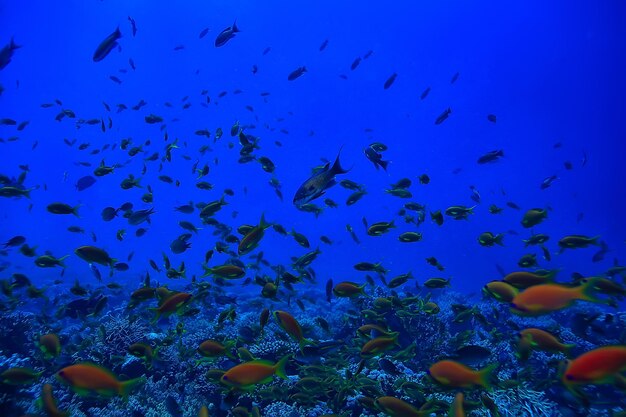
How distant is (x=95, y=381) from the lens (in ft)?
9.68

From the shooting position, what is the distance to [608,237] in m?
93.8

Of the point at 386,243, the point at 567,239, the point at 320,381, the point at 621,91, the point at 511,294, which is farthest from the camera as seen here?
the point at 386,243

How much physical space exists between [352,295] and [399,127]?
11546cm

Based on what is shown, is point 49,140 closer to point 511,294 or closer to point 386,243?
point 386,243

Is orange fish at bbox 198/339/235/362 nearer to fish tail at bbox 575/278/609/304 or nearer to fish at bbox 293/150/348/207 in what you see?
fish at bbox 293/150/348/207

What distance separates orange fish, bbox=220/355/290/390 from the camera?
129 inches

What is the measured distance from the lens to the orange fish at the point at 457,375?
2.93m

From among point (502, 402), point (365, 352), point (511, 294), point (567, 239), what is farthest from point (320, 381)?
point (567, 239)

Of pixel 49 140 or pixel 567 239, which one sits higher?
pixel 49 140

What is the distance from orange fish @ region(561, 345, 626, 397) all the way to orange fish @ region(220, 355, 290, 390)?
7.72ft

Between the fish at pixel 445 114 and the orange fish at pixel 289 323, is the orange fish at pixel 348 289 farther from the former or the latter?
the fish at pixel 445 114

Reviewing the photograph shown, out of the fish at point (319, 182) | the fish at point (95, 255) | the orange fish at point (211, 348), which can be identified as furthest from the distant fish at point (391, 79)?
the orange fish at point (211, 348)

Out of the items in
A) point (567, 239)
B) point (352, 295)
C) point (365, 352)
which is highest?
point (567, 239)

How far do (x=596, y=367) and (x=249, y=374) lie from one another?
289 centimetres
